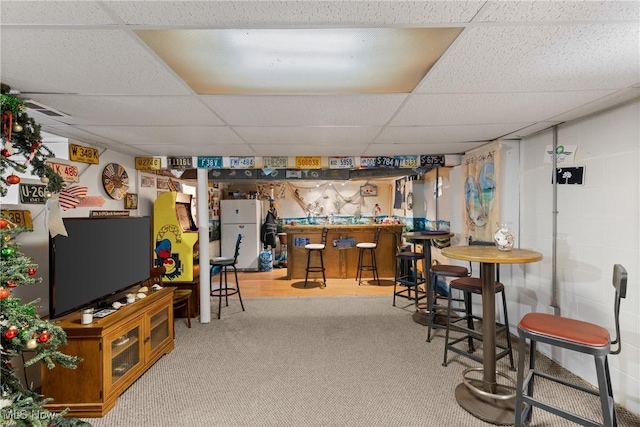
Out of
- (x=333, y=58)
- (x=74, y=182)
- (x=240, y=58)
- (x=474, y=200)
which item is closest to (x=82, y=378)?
(x=74, y=182)

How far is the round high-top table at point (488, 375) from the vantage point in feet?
7.10

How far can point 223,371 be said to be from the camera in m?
2.84

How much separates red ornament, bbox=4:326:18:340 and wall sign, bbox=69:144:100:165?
2.17m

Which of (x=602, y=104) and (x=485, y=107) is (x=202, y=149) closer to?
(x=485, y=107)

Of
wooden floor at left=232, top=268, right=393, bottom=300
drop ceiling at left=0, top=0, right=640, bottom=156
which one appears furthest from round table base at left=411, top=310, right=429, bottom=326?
drop ceiling at left=0, top=0, right=640, bottom=156

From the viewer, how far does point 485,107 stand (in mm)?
2307

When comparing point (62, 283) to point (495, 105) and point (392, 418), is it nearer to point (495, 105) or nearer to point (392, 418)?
point (392, 418)

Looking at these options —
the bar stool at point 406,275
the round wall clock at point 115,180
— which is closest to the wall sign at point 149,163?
the round wall clock at point 115,180

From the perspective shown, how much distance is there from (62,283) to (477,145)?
13.7 feet

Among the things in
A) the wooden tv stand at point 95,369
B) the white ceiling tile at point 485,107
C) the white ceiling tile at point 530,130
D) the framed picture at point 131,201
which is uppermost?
the white ceiling tile at point 530,130

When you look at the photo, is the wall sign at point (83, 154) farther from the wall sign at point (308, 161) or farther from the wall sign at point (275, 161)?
the wall sign at point (308, 161)

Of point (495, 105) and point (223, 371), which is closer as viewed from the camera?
point (495, 105)

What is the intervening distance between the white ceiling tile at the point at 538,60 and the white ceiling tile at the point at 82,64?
4.78ft

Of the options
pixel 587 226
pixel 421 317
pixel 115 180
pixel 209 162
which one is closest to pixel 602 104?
Result: pixel 587 226
